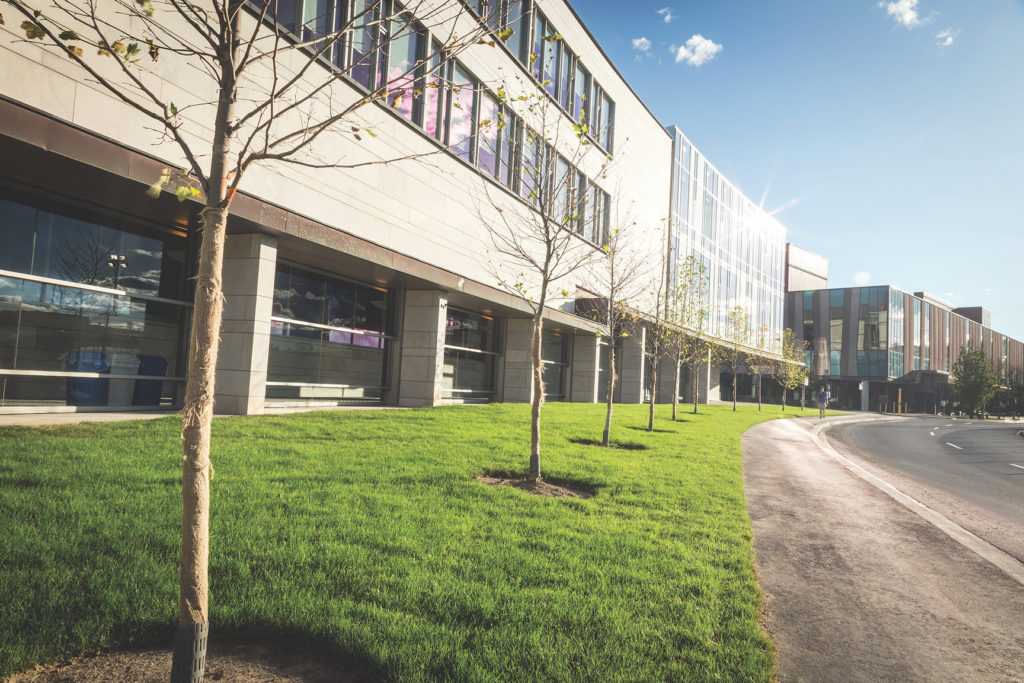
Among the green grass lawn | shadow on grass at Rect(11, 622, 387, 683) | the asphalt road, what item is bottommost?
the asphalt road

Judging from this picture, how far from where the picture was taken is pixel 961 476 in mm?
14555

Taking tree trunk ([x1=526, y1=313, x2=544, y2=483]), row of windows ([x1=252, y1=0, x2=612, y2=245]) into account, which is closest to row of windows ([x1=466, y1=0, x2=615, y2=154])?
row of windows ([x1=252, y1=0, x2=612, y2=245])

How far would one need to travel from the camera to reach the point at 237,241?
13.2m

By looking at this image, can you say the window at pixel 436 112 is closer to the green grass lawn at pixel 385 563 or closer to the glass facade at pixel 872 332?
the green grass lawn at pixel 385 563

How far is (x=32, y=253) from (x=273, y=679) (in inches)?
446

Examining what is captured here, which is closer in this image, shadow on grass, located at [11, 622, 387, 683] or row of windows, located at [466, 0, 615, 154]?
shadow on grass, located at [11, 622, 387, 683]

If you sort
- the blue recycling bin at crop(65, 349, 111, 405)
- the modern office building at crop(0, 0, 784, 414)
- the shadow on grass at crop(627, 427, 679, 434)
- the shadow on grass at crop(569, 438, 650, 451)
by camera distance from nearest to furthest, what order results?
1. the modern office building at crop(0, 0, 784, 414)
2. the blue recycling bin at crop(65, 349, 111, 405)
3. the shadow on grass at crop(569, 438, 650, 451)
4. the shadow on grass at crop(627, 427, 679, 434)

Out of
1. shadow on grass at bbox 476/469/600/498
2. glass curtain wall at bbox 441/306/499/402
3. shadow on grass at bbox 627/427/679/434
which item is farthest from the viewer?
glass curtain wall at bbox 441/306/499/402

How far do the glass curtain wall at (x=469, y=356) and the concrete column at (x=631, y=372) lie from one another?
44.1ft

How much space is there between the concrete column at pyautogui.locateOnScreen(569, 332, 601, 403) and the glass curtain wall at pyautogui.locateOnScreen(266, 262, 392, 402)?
1393 cm

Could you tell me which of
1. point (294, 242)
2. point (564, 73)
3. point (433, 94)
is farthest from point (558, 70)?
point (294, 242)

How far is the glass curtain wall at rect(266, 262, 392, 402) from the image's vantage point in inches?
612

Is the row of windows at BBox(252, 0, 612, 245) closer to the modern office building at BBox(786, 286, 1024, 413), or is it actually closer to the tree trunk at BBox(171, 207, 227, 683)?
the tree trunk at BBox(171, 207, 227, 683)

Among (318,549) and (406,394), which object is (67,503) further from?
(406,394)
